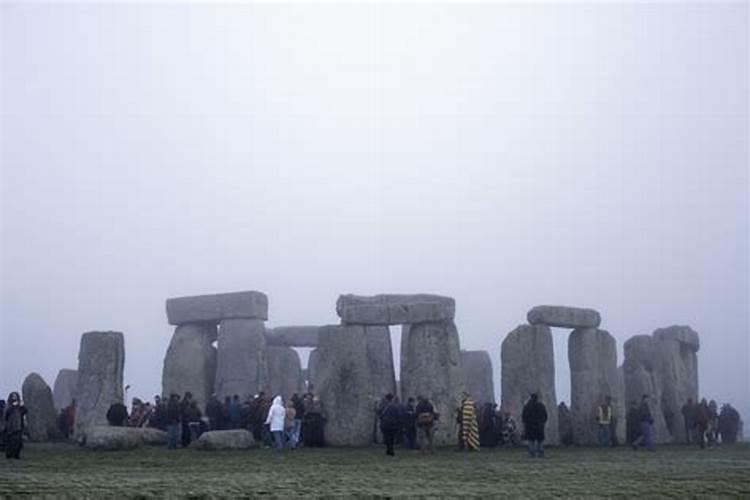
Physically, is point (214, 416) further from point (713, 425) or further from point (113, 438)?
point (713, 425)

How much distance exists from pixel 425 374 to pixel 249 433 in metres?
4.65

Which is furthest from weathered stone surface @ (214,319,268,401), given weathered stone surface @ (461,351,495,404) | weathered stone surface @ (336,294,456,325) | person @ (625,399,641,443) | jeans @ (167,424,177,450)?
person @ (625,399,641,443)

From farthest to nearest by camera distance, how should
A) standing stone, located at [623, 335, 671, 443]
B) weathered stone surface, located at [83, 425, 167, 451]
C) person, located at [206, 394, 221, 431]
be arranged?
standing stone, located at [623, 335, 671, 443] → person, located at [206, 394, 221, 431] → weathered stone surface, located at [83, 425, 167, 451]

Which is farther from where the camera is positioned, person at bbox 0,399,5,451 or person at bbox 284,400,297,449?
person at bbox 284,400,297,449

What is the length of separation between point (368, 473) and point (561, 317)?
41.5ft

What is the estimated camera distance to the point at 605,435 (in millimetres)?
27844

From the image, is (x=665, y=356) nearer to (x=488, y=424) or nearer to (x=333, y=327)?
(x=488, y=424)

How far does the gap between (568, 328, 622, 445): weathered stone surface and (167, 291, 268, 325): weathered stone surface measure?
9648mm

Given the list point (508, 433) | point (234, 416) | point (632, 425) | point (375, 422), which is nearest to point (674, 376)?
point (632, 425)

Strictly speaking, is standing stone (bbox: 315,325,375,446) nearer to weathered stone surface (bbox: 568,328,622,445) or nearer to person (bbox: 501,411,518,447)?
person (bbox: 501,411,518,447)

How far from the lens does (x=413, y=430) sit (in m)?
24.7

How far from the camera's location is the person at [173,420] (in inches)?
954

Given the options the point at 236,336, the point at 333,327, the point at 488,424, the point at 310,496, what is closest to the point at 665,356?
the point at 488,424

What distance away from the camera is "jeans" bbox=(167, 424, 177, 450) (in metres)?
24.2
